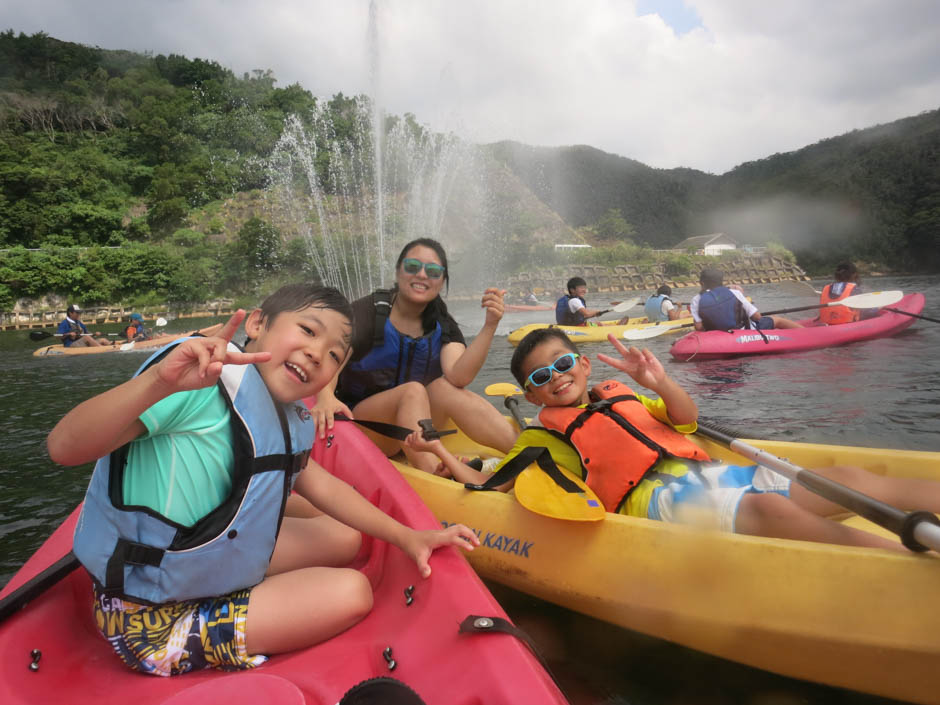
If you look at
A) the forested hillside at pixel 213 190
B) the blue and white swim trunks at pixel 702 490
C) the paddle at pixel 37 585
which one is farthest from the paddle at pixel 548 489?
the forested hillside at pixel 213 190

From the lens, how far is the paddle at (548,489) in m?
1.92

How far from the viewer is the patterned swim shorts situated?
132 centimetres

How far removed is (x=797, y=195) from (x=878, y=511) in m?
54.7

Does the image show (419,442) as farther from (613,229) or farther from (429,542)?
(613,229)

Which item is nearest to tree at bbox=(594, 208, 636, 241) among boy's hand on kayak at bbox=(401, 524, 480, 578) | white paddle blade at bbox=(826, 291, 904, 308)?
white paddle blade at bbox=(826, 291, 904, 308)

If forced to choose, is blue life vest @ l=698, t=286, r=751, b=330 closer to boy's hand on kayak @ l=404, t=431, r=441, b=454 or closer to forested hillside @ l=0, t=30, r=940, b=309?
boy's hand on kayak @ l=404, t=431, r=441, b=454

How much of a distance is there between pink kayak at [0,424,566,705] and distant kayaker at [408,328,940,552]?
2.41 ft

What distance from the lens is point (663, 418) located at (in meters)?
2.24

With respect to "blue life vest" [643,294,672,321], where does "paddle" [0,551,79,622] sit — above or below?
above

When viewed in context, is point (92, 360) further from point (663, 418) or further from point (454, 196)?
point (454, 196)

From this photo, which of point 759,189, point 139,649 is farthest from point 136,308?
point 759,189

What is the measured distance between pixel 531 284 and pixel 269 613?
105ft

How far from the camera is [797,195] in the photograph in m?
47.0

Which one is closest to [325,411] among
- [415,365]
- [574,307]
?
[415,365]
